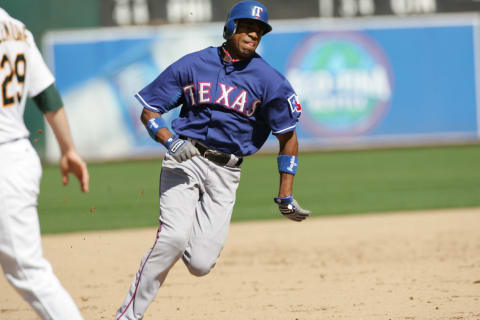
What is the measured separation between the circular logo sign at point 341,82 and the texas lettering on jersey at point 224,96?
541 inches

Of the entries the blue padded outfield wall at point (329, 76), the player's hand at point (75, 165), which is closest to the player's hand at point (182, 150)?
the player's hand at point (75, 165)

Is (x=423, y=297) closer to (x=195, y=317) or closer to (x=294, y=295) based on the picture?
(x=294, y=295)

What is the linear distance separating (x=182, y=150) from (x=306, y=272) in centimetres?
243

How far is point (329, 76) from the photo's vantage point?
1802 centimetres

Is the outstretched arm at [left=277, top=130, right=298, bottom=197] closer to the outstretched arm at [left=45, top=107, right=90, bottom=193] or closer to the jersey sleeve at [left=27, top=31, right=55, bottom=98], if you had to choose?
the outstretched arm at [left=45, top=107, right=90, bottom=193]

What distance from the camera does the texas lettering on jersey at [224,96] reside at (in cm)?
415

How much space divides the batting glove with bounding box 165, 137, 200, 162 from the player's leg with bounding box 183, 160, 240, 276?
0.98 ft

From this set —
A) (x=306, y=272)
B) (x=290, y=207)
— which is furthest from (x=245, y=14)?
(x=306, y=272)

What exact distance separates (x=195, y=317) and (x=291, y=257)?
2.17 meters

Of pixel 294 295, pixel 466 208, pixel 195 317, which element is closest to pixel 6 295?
pixel 195 317

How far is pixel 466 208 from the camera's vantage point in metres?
9.31

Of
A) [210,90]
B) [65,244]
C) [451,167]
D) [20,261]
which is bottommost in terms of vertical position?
[451,167]

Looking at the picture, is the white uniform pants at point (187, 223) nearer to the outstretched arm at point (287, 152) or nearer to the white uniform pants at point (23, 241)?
the outstretched arm at point (287, 152)

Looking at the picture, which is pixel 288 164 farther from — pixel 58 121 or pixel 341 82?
pixel 341 82
